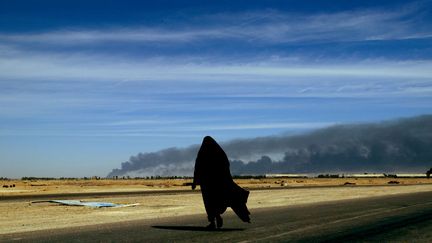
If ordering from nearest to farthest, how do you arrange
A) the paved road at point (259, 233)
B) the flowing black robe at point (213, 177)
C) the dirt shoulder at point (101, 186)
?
the paved road at point (259, 233)
the flowing black robe at point (213, 177)
the dirt shoulder at point (101, 186)

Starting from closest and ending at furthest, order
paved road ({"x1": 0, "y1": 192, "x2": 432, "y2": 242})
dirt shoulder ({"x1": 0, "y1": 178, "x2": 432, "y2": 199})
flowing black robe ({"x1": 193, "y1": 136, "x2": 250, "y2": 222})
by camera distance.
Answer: paved road ({"x1": 0, "y1": 192, "x2": 432, "y2": 242}) → flowing black robe ({"x1": 193, "y1": 136, "x2": 250, "y2": 222}) → dirt shoulder ({"x1": 0, "y1": 178, "x2": 432, "y2": 199})

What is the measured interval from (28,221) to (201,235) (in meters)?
8.99

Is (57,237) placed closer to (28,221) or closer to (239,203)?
(239,203)

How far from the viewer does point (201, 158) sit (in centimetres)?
1583

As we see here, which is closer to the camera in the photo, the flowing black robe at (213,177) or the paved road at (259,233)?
the paved road at (259,233)

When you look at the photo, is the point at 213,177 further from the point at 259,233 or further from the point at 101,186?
the point at 101,186

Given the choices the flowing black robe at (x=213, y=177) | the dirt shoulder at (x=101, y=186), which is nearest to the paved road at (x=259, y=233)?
the flowing black robe at (x=213, y=177)

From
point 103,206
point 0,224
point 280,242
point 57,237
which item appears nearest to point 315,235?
point 280,242

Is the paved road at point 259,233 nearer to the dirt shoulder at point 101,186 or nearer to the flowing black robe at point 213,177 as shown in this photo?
the flowing black robe at point 213,177

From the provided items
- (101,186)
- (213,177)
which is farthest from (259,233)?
(101,186)

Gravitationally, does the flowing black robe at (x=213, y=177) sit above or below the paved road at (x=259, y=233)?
above

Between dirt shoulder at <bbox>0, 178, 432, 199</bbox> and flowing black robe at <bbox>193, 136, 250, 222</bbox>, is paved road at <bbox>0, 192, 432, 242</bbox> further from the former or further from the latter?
dirt shoulder at <bbox>0, 178, 432, 199</bbox>

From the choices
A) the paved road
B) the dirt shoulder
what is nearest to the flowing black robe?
the paved road

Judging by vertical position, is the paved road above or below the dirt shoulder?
below
